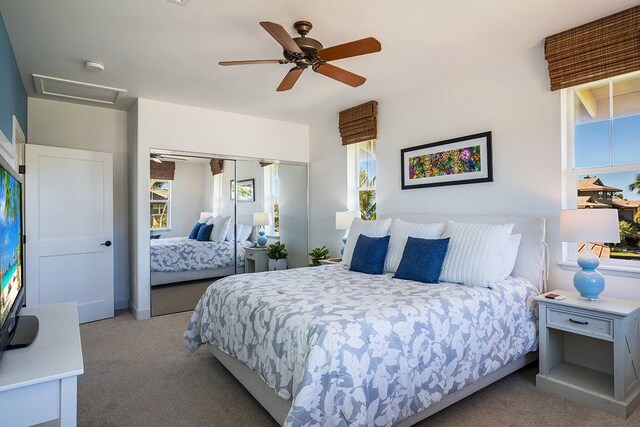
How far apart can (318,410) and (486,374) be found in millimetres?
1279

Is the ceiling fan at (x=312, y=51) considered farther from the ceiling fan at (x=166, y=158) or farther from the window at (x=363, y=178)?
the ceiling fan at (x=166, y=158)

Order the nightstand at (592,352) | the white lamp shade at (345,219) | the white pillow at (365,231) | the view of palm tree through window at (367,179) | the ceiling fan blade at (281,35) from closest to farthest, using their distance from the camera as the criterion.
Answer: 1. the ceiling fan blade at (281,35)
2. the nightstand at (592,352)
3. the white pillow at (365,231)
4. the white lamp shade at (345,219)
5. the view of palm tree through window at (367,179)

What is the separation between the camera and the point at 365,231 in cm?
362

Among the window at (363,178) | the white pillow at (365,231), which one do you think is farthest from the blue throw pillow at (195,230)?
the white pillow at (365,231)

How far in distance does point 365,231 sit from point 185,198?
Result: 2.34 metres

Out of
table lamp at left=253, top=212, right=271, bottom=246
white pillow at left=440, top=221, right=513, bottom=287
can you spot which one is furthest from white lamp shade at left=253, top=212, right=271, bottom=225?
white pillow at left=440, top=221, right=513, bottom=287

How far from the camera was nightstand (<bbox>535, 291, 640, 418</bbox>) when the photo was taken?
7.09 ft

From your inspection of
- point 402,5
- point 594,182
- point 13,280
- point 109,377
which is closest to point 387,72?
point 402,5

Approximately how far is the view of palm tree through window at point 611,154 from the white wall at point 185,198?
13.0ft

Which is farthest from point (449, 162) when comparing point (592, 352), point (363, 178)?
point (592, 352)

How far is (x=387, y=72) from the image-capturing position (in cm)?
341

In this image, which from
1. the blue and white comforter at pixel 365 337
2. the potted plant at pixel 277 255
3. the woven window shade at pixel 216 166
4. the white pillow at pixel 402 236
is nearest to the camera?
the blue and white comforter at pixel 365 337

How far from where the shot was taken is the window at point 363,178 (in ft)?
14.9

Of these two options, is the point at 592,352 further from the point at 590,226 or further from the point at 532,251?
the point at 590,226
